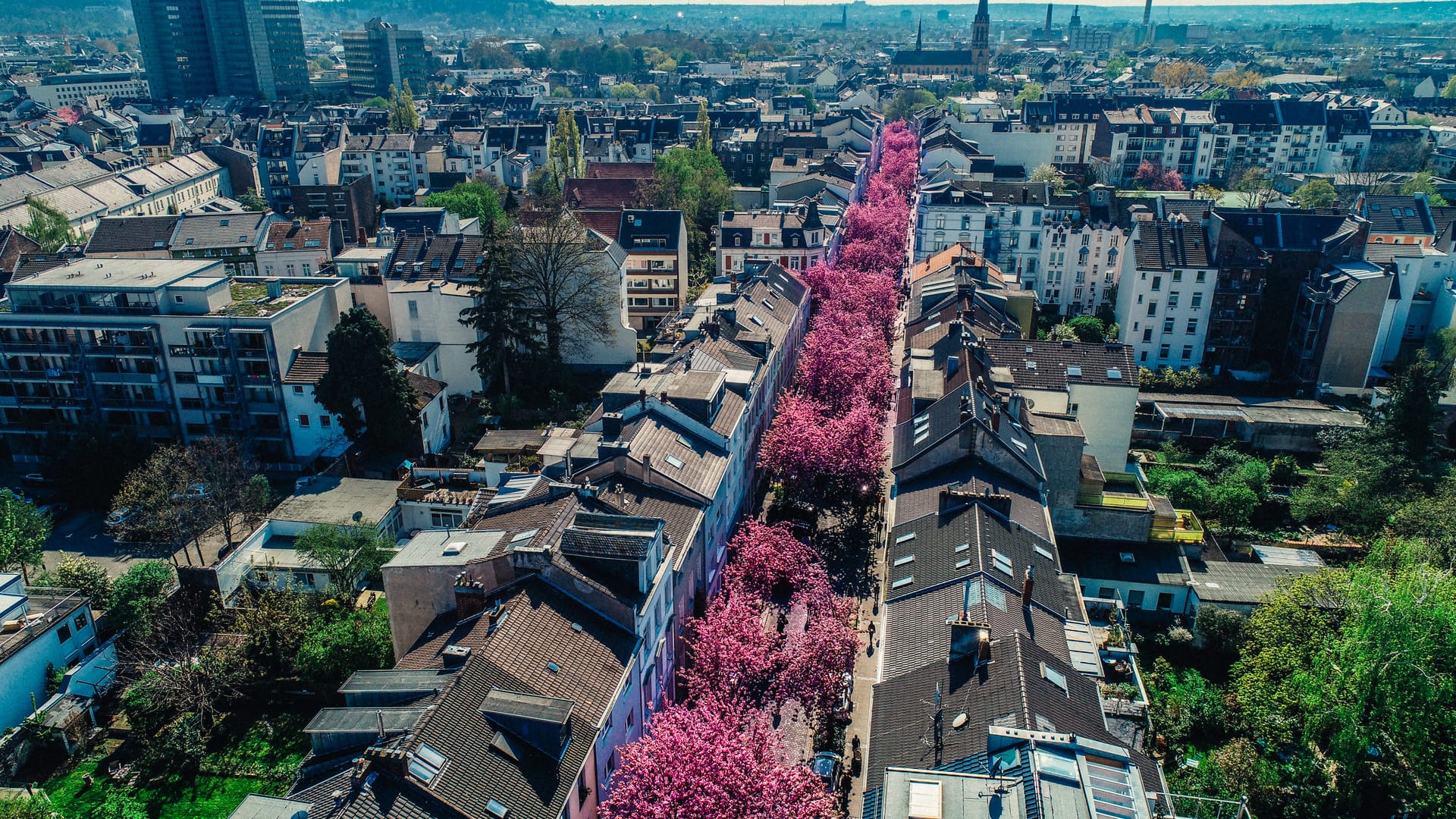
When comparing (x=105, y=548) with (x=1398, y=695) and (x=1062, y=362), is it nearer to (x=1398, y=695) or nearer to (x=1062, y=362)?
(x=1062, y=362)

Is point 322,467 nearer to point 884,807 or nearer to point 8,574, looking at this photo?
point 8,574

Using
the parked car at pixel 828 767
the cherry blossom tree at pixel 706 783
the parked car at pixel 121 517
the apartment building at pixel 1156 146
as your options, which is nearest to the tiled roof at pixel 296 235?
the parked car at pixel 121 517

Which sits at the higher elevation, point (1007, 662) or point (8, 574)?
point (1007, 662)

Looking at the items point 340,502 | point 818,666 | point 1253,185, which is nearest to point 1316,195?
point 1253,185

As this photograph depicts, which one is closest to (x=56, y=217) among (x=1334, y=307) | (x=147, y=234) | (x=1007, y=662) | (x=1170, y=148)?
(x=147, y=234)

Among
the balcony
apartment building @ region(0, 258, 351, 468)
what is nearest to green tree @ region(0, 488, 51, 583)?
apartment building @ region(0, 258, 351, 468)

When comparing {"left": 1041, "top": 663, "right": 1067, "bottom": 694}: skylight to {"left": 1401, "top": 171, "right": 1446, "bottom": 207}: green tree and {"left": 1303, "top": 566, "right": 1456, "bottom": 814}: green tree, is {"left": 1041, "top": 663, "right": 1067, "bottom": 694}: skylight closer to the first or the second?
{"left": 1303, "top": 566, "right": 1456, "bottom": 814}: green tree
